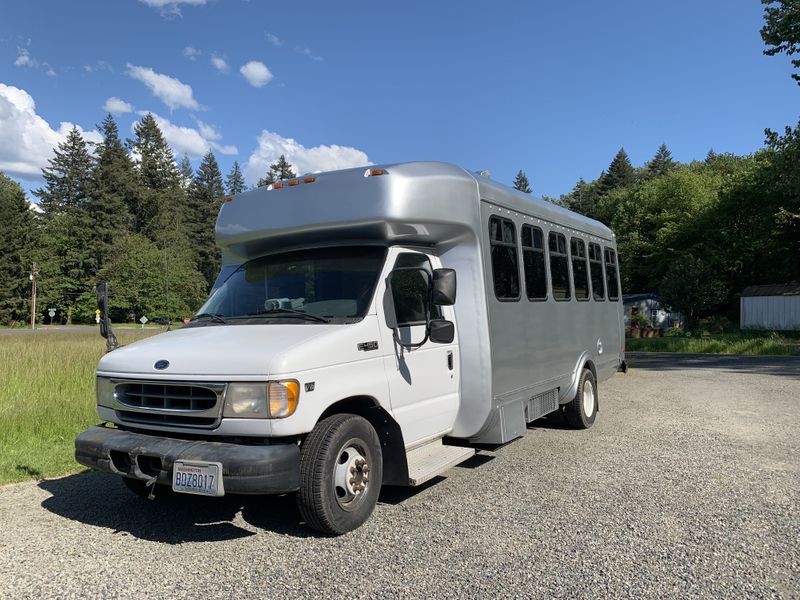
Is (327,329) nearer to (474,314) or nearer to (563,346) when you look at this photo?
(474,314)

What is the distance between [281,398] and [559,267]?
15.3 feet

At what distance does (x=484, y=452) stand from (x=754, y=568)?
326 centimetres

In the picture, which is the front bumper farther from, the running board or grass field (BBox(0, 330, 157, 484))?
grass field (BBox(0, 330, 157, 484))

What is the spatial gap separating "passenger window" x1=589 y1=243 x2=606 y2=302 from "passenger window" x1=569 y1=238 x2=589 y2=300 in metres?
0.33

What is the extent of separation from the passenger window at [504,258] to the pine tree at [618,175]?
8570cm

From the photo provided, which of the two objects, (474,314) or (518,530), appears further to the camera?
(474,314)

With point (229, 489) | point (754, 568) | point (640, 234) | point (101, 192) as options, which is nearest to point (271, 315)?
point (229, 489)

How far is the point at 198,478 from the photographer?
12.4 feet

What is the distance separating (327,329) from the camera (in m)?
4.30

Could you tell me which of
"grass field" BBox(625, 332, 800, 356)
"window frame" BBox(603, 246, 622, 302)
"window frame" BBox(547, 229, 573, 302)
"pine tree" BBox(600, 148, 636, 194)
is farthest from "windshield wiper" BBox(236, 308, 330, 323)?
"pine tree" BBox(600, 148, 636, 194)

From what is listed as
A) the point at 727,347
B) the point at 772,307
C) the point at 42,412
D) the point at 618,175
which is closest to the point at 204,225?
the point at 618,175

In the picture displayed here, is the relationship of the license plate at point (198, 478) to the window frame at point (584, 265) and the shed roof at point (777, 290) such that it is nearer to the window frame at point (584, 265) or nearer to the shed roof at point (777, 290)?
the window frame at point (584, 265)

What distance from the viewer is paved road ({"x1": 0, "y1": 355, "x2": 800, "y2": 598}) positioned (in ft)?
11.8

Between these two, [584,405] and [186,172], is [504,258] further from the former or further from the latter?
[186,172]
